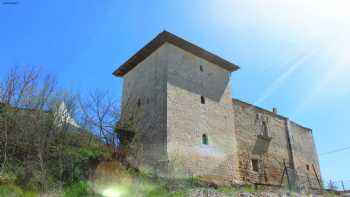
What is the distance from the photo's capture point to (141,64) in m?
17.5

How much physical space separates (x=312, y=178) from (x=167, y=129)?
13208 millimetres

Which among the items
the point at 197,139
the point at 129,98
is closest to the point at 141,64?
the point at 129,98

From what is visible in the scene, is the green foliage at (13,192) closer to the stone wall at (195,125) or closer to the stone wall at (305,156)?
the stone wall at (195,125)

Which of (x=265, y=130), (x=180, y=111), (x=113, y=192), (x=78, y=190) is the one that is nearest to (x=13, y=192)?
(x=78, y=190)

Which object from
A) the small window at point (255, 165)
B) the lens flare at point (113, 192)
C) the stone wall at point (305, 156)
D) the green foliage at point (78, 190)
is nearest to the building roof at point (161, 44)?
the small window at point (255, 165)

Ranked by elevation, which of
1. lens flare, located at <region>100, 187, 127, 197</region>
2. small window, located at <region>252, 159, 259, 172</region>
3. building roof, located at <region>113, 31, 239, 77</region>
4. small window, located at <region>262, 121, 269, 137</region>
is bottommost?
lens flare, located at <region>100, 187, 127, 197</region>

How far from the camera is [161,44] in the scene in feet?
53.0

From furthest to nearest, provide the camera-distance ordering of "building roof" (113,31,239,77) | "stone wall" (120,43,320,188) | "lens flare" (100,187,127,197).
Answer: "building roof" (113,31,239,77), "stone wall" (120,43,320,188), "lens flare" (100,187,127,197)

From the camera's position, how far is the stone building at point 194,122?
13992 mm

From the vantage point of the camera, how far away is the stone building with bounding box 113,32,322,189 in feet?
45.9

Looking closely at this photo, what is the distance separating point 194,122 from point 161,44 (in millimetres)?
4421

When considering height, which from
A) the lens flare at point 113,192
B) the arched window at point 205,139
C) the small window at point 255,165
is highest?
the arched window at point 205,139

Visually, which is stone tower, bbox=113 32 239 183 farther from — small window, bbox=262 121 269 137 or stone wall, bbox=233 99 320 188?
small window, bbox=262 121 269 137

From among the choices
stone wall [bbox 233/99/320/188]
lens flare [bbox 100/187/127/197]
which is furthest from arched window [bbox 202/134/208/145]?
lens flare [bbox 100/187/127/197]
